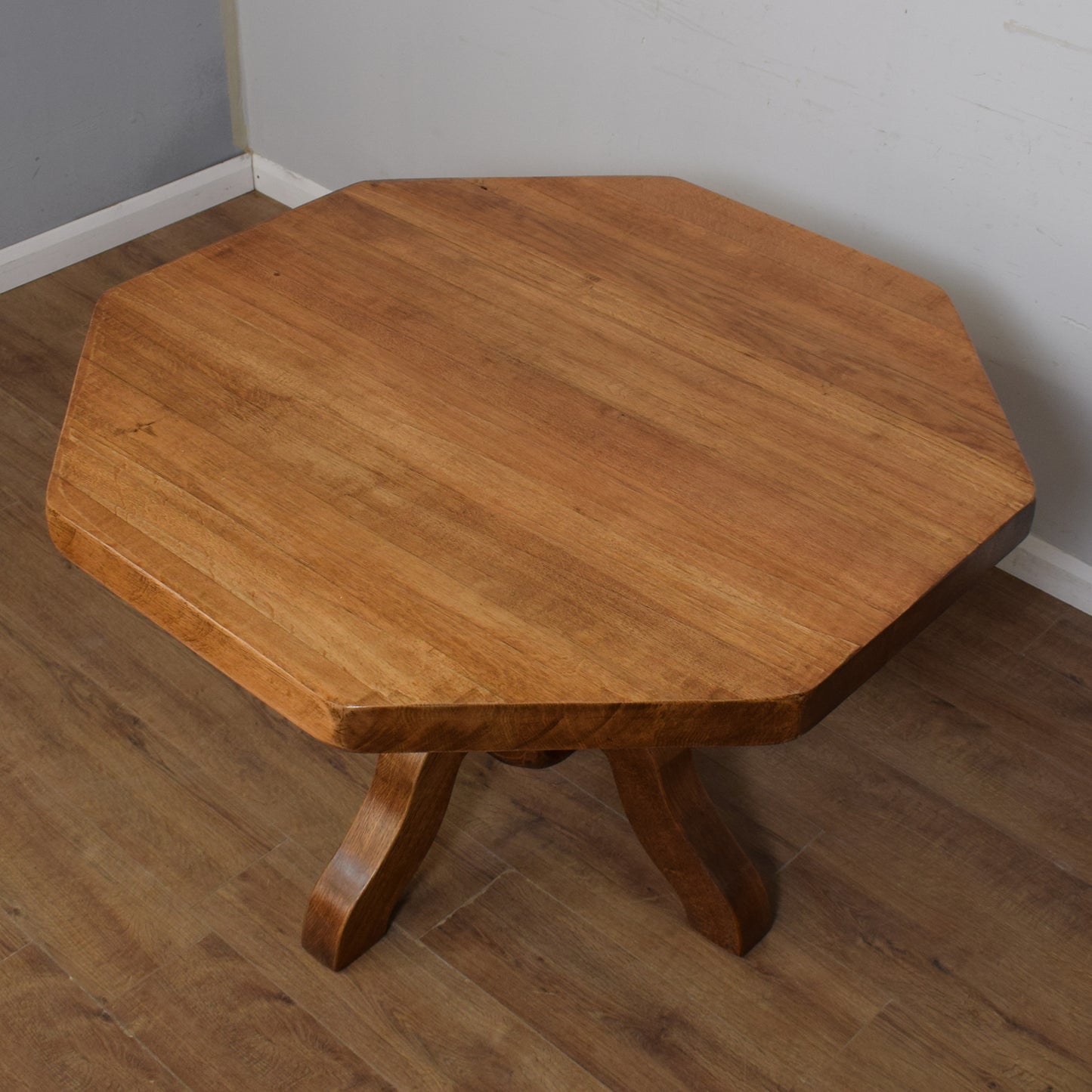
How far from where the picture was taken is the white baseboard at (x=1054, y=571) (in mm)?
1953

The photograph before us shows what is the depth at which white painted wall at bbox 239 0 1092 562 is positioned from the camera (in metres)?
1.69

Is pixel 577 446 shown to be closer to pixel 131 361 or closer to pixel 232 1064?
pixel 131 361

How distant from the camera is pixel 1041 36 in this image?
1.62 m

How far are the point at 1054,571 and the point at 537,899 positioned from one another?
96cm

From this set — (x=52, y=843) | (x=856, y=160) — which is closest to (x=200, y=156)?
(x=856, y=160)

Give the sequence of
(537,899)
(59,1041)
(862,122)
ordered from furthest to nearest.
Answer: (862,122) → (537,899) → (59,1041)

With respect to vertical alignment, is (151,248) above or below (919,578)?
below

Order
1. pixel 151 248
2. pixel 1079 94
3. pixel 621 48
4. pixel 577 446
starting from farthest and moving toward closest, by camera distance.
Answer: pixel 151 248, pixel 621 48, pixel 1079 94, pixel 577 446

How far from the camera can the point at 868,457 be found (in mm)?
1326

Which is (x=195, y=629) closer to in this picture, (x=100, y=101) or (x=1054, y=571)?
(x=1054, y=571)

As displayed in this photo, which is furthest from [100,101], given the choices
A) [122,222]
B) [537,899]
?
[537,899]

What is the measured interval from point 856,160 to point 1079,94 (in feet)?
1.09

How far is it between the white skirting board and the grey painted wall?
0.02 meters

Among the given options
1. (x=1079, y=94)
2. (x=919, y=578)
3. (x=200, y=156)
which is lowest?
(x=200, y=156)
